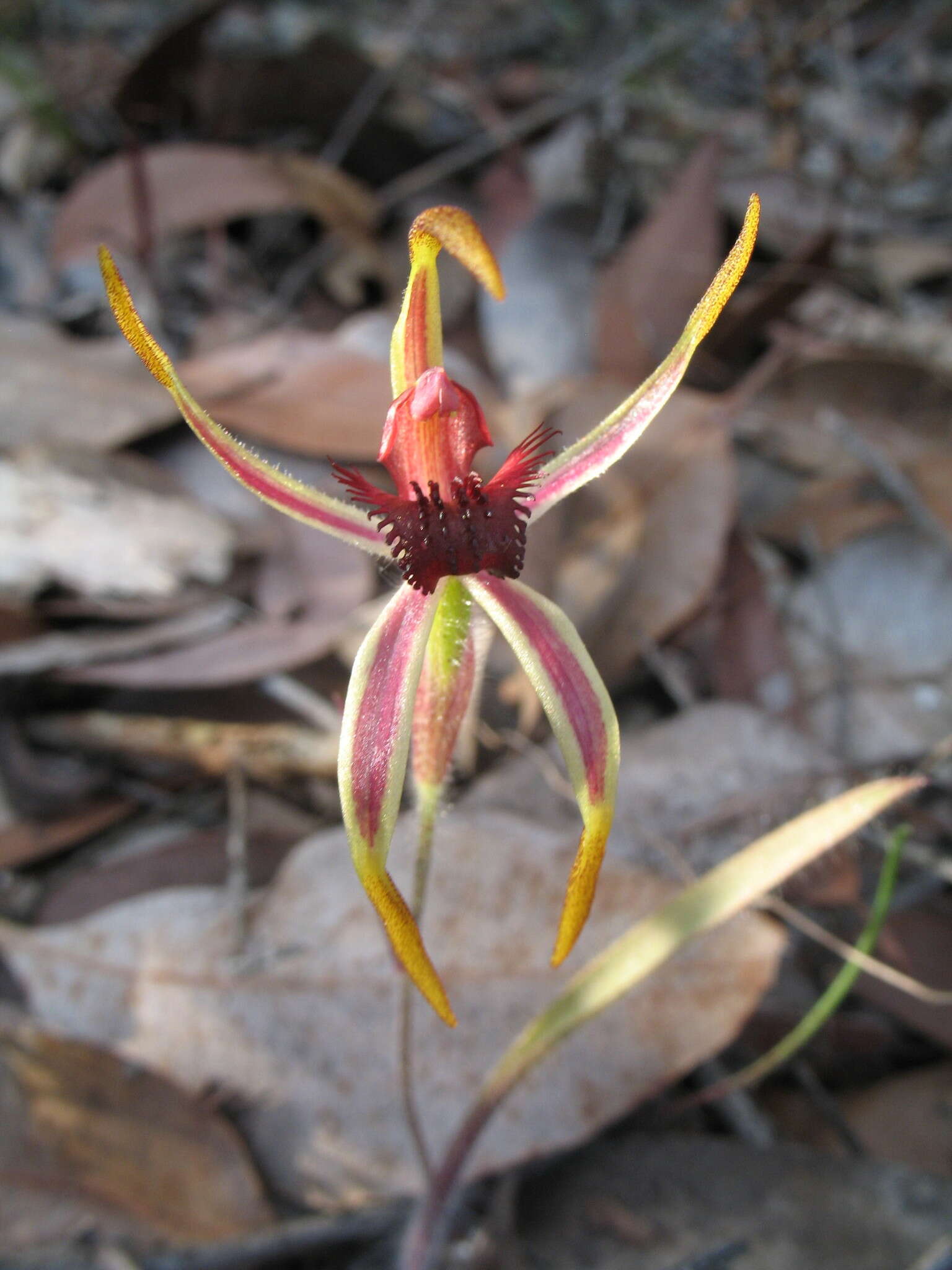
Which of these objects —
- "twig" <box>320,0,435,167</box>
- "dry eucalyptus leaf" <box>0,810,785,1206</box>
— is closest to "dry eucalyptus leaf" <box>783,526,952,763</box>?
"dry eucalyptus leaf" <box>0,810,785,1206</box>

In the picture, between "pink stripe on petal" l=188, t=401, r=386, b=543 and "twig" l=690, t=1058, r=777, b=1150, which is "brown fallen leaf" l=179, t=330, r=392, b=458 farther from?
"twig" l=690, t=1058, r=777, b=1150

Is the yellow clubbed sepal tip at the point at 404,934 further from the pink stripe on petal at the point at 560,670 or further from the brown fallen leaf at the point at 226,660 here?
the brown fallen leaf at the point at 226,660

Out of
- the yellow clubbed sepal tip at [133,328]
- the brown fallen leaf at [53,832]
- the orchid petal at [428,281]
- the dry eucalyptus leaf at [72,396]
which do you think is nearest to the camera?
the yellow clubbed sepal tip at [133,328]

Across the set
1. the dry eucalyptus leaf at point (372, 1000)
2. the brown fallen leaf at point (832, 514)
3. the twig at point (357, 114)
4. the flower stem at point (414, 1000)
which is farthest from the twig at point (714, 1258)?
the twig at point (357, 114)

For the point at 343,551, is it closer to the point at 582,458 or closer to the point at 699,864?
the point at 699,864

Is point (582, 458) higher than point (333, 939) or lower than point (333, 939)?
higher

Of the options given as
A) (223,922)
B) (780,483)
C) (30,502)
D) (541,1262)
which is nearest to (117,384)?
(30,502)

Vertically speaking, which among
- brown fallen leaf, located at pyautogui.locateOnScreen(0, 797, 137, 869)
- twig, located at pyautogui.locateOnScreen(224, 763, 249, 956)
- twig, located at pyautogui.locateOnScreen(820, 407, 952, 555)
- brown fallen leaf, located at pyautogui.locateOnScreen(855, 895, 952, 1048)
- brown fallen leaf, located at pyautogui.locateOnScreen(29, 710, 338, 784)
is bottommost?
brown fallen leaf, located at pyautogui.locateOnScreen(855, 895, 952, 1048)

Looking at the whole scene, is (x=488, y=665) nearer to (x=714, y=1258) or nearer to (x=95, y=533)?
(x=95, y=533)
